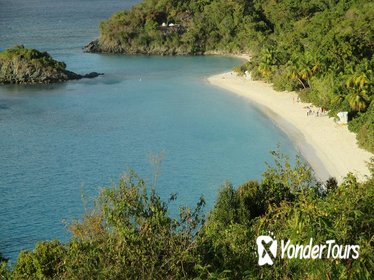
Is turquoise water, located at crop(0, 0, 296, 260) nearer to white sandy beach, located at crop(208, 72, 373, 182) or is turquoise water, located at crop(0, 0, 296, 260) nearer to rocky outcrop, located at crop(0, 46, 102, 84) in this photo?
white sandy beach, located at crop(208, 72, 373, 182)

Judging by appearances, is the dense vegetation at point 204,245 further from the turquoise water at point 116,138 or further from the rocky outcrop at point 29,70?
the rocky outcrop at point 29,70

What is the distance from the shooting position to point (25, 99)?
210ft

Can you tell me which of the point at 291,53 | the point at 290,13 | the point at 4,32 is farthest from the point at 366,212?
the point at 4,32

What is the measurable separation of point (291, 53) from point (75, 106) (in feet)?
80.1

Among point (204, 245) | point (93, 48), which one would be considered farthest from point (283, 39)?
point (204, 245)

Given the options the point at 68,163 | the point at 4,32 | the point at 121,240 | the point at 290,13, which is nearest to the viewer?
the point at 121,240

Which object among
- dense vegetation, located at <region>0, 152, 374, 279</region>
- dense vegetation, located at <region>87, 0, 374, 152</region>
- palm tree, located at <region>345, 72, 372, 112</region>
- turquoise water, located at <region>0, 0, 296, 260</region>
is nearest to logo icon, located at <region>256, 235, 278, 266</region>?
dense vegetation, located at <region>0, 152, 374, 279</region>

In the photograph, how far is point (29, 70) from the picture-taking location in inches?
2849

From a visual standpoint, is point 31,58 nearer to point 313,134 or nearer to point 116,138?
point 116,138

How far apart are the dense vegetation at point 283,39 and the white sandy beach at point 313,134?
1.10 metres

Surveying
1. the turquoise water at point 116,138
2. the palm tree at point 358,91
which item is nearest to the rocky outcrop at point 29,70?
the turquoise water at point 116,138

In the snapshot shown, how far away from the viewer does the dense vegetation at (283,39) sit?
48844mm

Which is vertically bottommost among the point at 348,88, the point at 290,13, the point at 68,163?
the point at 68,163

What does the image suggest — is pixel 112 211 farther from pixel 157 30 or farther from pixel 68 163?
pixel 157 30
